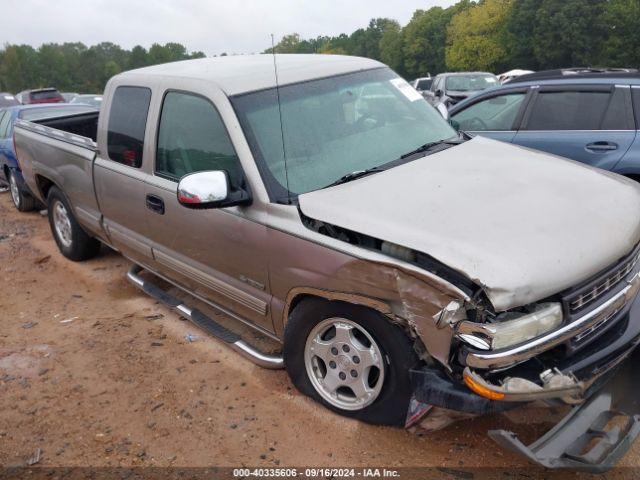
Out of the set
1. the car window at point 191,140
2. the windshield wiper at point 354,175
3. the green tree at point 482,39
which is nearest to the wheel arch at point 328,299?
the windshield wiper at point 354,175

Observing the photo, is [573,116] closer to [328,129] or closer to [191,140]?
[328,129]

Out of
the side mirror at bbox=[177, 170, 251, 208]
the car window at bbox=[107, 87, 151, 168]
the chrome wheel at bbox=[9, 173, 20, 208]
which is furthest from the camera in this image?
the chrome wheel at bbox=[9, 173, 20, 208]

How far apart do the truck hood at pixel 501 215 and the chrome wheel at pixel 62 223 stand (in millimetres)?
3722

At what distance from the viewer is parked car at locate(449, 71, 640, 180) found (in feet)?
16.2

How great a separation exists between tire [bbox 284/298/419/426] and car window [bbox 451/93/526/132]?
12.0ft

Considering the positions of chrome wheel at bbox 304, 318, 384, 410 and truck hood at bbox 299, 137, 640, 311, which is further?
chrome wheel at bbox 304, 318, 384, 410

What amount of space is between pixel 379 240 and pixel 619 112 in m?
3.52

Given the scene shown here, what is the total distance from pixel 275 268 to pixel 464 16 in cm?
6506

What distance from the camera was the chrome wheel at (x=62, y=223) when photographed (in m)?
5.71

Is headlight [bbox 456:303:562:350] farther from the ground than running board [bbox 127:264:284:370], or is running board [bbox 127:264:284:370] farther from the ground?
headlight [bbox 456:303:562:350]

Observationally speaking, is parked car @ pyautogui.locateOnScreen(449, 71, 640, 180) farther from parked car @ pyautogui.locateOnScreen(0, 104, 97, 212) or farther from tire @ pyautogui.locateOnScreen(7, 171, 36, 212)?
tire @ pyautogui.locateOnScreen(7, 171, 36, 212)

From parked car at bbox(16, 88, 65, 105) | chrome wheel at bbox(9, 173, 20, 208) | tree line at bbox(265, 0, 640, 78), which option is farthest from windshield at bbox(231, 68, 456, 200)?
tree line at bbox(265, 0, 640, 78)

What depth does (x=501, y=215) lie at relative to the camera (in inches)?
104

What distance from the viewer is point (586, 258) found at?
2426mm
